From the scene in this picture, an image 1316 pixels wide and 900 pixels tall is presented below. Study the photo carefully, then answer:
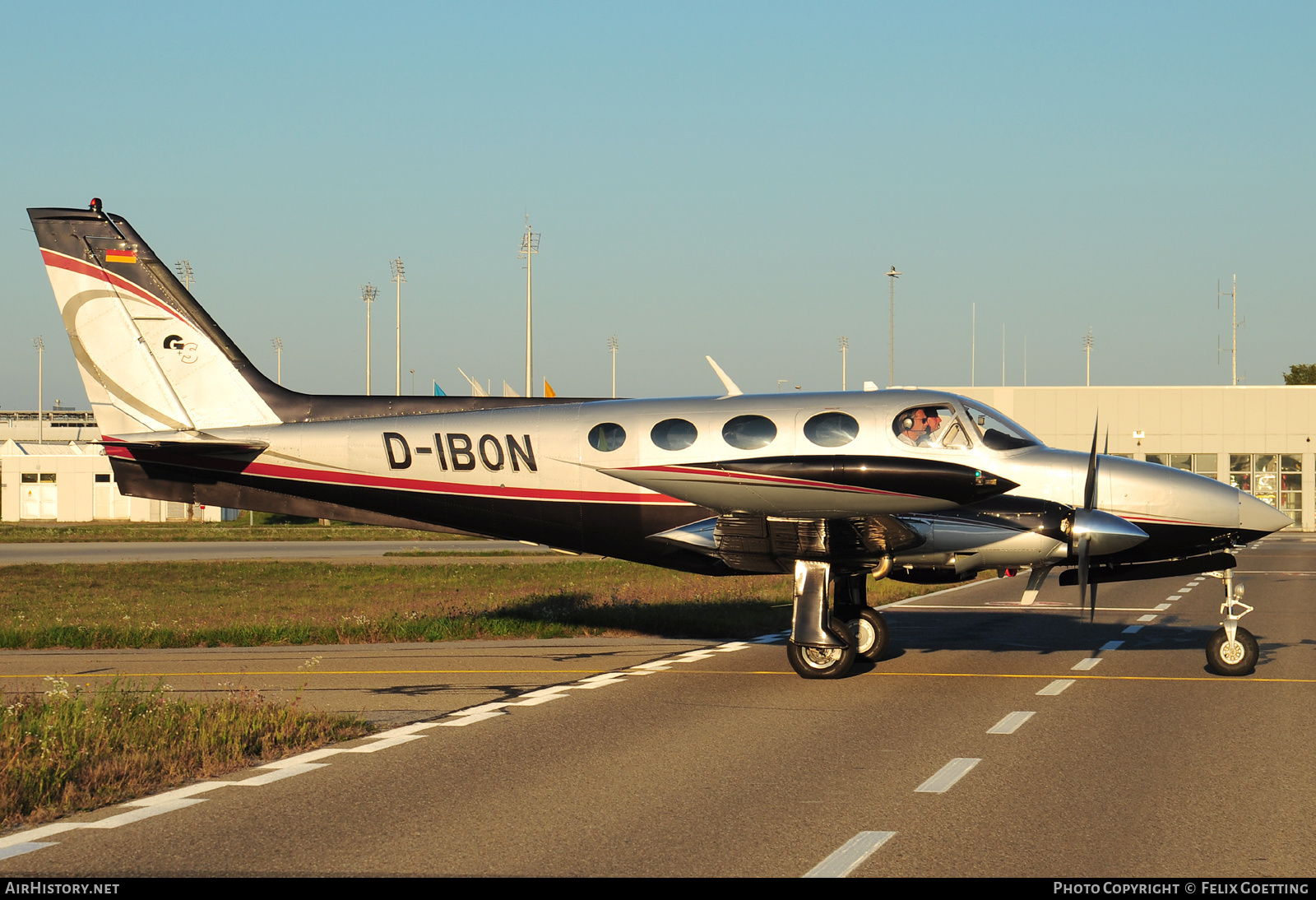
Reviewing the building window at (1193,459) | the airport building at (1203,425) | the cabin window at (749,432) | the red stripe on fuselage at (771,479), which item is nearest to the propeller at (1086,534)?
the red stripe on fuselage at (771,479)

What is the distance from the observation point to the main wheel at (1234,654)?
13570 mm

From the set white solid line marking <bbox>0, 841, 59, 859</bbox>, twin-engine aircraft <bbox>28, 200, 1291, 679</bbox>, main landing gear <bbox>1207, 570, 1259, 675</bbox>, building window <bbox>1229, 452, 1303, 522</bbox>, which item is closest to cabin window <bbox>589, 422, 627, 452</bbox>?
twin-engine aircraft <bbox>28, 200, 1291, 679</bbox>

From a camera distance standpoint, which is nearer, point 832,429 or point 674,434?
point 832,429

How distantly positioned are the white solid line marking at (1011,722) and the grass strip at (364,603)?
23.9 feet

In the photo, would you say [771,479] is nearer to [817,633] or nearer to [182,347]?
[817,633]

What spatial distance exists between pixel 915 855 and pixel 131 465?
1291 cm

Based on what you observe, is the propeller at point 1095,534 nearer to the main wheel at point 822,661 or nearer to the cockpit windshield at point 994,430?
the cockpit windshield at point 994,430

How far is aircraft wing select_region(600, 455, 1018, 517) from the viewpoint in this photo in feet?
42.1

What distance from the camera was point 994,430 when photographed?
14516 millimetres

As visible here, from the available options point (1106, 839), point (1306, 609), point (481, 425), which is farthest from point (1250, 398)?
point (1106, 839)

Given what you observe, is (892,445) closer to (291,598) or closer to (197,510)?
(291,598)

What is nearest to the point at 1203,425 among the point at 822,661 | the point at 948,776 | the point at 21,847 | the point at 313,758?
the point at 822,661

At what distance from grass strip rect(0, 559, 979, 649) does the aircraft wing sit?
16.6ft

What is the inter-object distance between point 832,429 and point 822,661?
2615 millimetres
